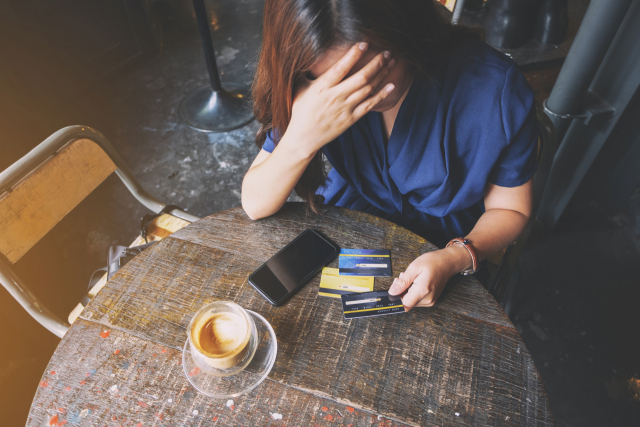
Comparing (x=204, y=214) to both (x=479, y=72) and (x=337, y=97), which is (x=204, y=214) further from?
(x=479, y=72)

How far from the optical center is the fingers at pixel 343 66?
81cm

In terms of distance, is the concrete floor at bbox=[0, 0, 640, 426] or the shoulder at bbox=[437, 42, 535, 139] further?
the concrete floor at bbox=[0, 0, 640, 426]

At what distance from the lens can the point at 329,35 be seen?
81 cm

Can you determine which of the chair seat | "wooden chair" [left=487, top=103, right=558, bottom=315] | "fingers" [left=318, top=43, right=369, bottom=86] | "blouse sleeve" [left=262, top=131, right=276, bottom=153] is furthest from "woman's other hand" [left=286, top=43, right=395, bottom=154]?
the chair seat

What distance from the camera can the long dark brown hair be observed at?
30.9 inches

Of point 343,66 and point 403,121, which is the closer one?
point 343,66

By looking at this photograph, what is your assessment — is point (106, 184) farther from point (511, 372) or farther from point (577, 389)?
point (577, 389)

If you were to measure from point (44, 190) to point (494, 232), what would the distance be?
1400 mm

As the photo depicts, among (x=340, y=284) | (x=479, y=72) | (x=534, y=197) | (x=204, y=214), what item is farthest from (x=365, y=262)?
(x=204, y=214)

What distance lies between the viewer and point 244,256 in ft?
3.40

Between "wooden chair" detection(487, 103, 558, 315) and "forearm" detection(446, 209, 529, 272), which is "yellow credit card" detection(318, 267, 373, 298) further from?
"wooden chair" detection(487, 103, 558, 315)

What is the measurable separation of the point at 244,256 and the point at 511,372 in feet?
2.28

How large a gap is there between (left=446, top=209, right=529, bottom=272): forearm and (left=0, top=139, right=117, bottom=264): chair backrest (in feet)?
4.10

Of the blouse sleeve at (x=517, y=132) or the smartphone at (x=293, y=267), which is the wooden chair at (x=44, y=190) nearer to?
the smartphone at (x=293, y=267)
